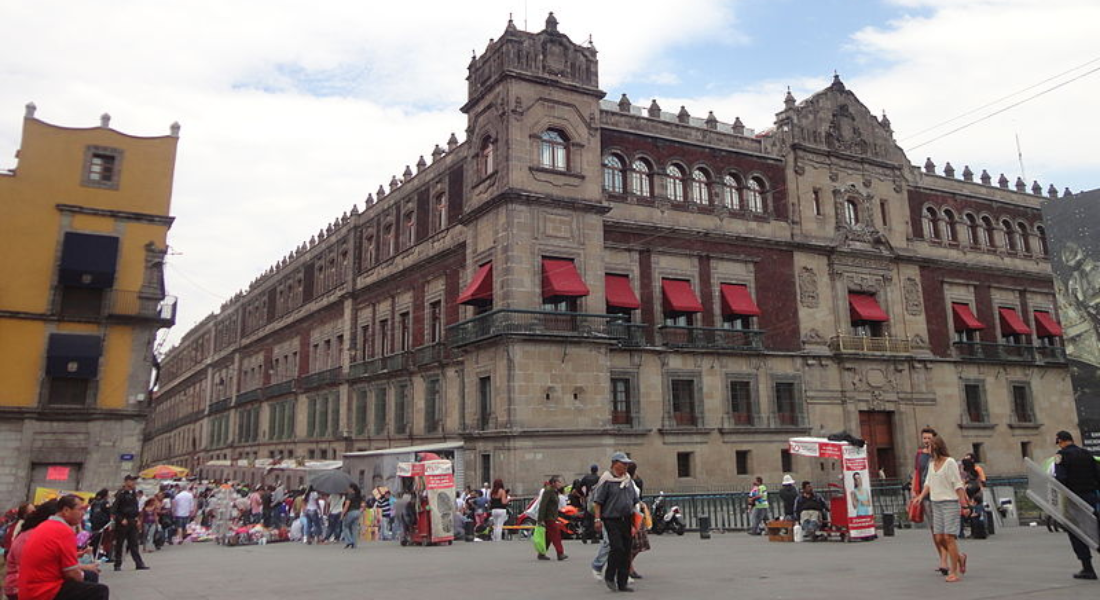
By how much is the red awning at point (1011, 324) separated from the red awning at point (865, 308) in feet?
27.2

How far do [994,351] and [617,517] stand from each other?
1287 inches

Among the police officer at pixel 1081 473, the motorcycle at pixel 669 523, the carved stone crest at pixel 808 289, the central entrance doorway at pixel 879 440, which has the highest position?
the carved stone crest at pixel 808 289

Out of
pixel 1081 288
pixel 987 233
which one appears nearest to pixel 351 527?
pixel 1081 288

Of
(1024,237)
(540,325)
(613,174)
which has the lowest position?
(540,325)

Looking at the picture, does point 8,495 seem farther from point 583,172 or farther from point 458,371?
point 583,172

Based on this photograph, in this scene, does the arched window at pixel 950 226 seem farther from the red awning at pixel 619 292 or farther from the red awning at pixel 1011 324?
the red awning at pixel 619 292

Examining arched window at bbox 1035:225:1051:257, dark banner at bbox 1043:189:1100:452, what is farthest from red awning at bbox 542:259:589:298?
arched window at bbox 1035:225:1051:257

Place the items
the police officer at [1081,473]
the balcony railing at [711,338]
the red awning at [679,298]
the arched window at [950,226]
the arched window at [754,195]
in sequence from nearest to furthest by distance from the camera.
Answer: the police officer at [1081,473] → the red awning at [679,298] → the balcony railing at [711,338] → the arched window at [754,195] → the arched window at [950,226]

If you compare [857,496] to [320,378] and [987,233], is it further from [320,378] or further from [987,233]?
[320,378]

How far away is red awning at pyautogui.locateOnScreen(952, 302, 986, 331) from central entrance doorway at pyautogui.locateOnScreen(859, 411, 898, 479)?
245 inches

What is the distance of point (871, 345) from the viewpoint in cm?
3303

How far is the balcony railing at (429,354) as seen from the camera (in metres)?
31.8

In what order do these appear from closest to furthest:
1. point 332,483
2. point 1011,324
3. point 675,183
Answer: point 332,483 → point 675,183 → point 1011,324

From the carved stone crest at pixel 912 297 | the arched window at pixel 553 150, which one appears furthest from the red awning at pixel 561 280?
the carved stone crest at pixel 912 297
